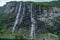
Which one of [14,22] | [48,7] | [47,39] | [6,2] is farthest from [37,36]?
[6,2]

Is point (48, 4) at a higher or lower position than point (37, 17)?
higher

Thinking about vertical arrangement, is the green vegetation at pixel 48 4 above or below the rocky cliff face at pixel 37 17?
above

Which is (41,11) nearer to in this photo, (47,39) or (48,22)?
(48,22)

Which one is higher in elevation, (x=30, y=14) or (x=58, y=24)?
(x=30, y=14)

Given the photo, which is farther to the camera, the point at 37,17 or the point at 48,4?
the point at 48,4

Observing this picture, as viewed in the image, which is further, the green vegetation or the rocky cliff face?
the green vegetation

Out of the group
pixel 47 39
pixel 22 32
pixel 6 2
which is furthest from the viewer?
pixel 6 2

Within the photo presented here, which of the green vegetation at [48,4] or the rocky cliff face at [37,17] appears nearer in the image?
the rocky cliff face at [37,17]

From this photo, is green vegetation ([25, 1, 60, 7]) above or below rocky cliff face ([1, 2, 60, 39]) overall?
above
